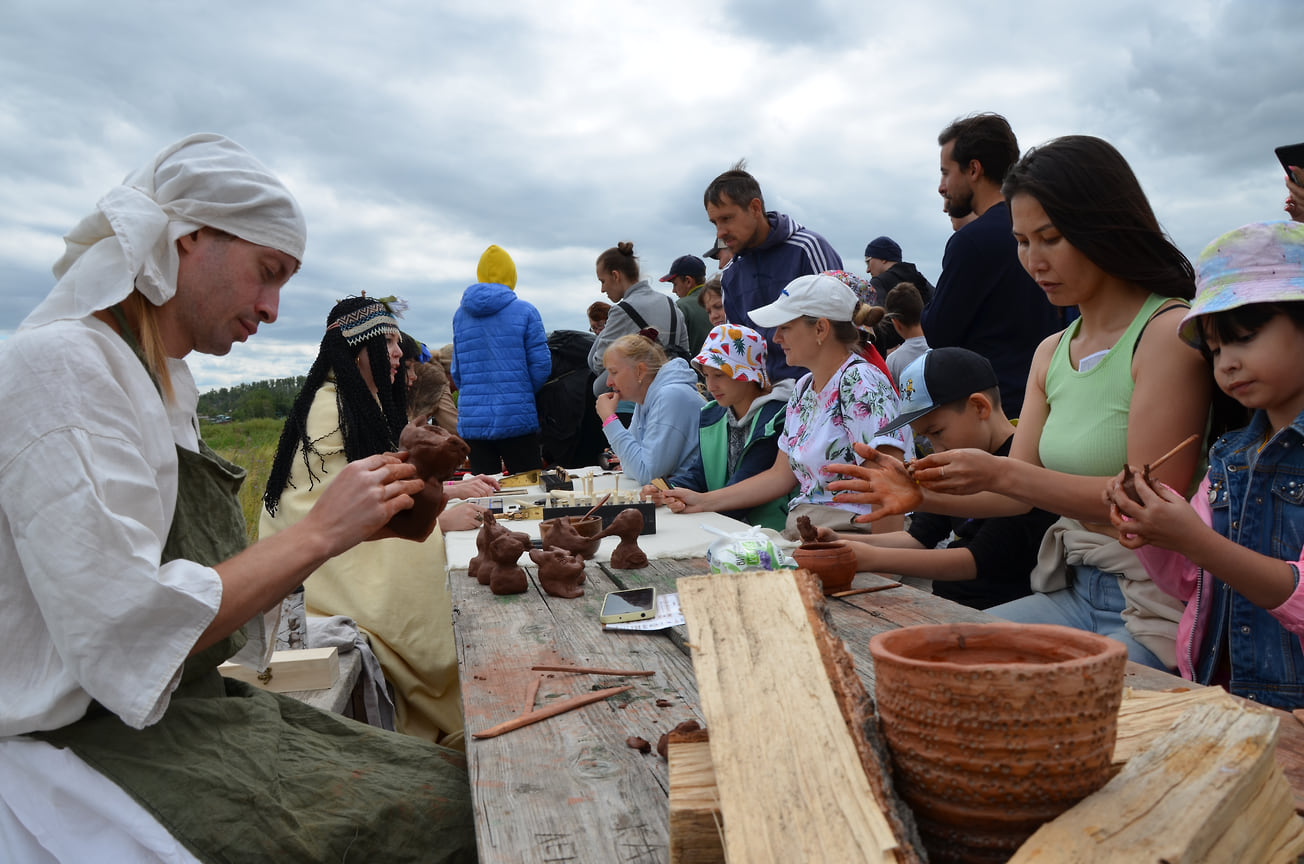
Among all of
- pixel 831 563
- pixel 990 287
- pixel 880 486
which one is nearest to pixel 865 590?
pixel 831 563

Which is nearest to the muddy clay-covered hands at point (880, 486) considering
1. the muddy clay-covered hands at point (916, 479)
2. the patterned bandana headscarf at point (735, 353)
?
the muddy clay-covered hands at point (916, 479)

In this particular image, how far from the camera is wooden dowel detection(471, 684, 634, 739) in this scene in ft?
5.54

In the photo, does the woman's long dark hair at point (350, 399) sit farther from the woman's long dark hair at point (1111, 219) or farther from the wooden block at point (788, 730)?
the wooden block at point (788, 730)

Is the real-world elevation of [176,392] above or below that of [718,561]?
above

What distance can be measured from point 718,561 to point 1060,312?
8.64 ft

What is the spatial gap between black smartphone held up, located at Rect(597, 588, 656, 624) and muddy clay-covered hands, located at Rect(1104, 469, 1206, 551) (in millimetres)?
1174

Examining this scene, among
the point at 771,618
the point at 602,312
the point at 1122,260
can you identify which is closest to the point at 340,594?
the point at 771,618

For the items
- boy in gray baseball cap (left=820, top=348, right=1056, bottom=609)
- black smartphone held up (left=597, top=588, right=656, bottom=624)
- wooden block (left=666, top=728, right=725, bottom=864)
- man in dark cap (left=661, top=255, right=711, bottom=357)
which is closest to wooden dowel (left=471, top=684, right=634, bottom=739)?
black smartphone held up (left=597, top=588, right=656, bottom=624)

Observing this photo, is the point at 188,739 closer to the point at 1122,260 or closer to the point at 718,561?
the point at 718,561

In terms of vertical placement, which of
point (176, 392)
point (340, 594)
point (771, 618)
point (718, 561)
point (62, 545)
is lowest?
point (340, 594)

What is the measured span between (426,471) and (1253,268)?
2.05 meters

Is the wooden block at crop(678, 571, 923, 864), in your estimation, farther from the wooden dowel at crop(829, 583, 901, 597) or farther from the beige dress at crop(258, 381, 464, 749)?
the beige dress at crop(258, 381, 464, 749)

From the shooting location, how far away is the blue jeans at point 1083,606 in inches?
101

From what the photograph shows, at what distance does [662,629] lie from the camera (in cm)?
235
